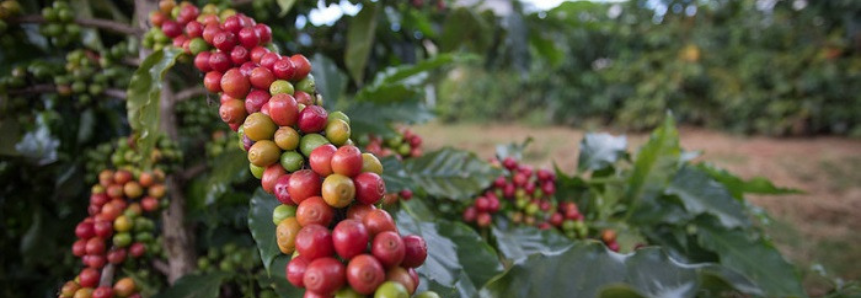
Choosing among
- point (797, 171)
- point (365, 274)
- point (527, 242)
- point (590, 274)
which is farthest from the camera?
point (797, 171)

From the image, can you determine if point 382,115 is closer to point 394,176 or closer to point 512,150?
point 394,176

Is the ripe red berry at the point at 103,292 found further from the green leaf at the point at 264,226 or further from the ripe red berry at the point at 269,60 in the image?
the ripe red berry at the point at 269,60

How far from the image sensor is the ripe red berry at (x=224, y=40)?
0.53 m

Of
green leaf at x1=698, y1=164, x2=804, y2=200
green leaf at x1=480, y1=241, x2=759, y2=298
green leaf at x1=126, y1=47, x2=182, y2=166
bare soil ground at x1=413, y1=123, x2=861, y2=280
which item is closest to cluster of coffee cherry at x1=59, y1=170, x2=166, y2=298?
green leaf at x1=126, y1=47, x2=182, y2=166

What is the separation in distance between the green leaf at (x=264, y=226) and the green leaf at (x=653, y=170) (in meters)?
0.71

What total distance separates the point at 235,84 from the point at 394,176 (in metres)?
0.28

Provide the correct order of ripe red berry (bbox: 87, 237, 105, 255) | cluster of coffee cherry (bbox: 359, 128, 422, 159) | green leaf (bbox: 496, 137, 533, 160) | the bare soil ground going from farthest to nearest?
the bare soil ground < green leaf (bbox: 496, 137, 533, 160) < cluster of coffee cherry (bbox: 359, 128, 422, 159) < ripe red berry (bbox: 87, 237, 105, 255)

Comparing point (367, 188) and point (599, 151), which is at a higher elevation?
point (367, 188)

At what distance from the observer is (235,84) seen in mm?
492

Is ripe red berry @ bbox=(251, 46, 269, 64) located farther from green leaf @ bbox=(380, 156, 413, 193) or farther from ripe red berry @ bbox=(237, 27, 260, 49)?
green leaf @ bbox=(380, 156, 413, 193)

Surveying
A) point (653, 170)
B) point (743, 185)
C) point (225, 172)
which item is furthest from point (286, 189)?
point (743, 185)

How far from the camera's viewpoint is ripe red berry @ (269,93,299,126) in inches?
17.5

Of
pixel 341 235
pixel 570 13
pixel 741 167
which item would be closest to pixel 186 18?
pixel 341 235

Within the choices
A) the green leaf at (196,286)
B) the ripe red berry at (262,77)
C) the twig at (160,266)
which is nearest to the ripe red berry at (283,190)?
the ripe red berry at (262,77)
